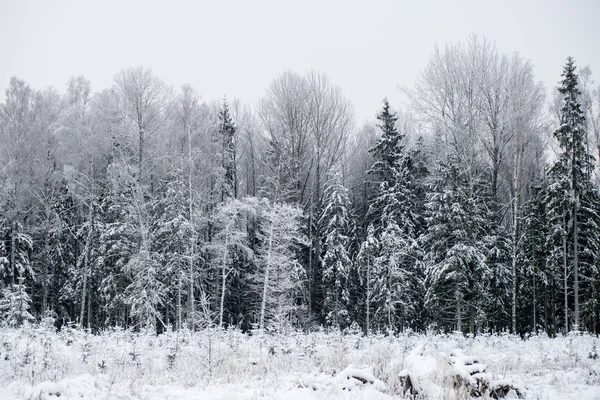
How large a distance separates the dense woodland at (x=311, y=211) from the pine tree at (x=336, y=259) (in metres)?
0.13

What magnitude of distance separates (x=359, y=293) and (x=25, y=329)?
22.0 meters

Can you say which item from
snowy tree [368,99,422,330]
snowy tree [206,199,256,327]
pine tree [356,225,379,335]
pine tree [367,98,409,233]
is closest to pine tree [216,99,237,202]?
snowy tree [206,199,256,327]

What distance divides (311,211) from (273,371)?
2129 cm

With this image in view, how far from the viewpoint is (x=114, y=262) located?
81.3ft

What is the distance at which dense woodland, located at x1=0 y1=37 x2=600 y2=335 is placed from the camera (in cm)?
2188

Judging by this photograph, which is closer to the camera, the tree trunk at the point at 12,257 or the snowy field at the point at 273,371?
the snowy field at the point at 273,371

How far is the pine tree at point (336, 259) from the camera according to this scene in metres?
26.3

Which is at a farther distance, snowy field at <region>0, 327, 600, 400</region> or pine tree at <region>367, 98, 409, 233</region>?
pine tree at <region>367, 98, 409, 233</region>

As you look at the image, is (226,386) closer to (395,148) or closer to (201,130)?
(201,130)

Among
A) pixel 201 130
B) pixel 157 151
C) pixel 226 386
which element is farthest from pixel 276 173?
pixel 226 386

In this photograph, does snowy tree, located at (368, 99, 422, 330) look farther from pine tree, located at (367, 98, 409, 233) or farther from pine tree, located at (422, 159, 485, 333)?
pine tree, located at (422, 159, 485, 333)

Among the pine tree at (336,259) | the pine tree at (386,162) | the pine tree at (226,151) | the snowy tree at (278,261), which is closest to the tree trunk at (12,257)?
the pine tree at (226,151)

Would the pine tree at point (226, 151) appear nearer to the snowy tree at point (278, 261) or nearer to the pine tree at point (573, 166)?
the snowy tree at point (278, 261)

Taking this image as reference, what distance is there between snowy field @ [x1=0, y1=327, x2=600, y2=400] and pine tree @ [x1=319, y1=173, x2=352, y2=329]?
1534 cm
